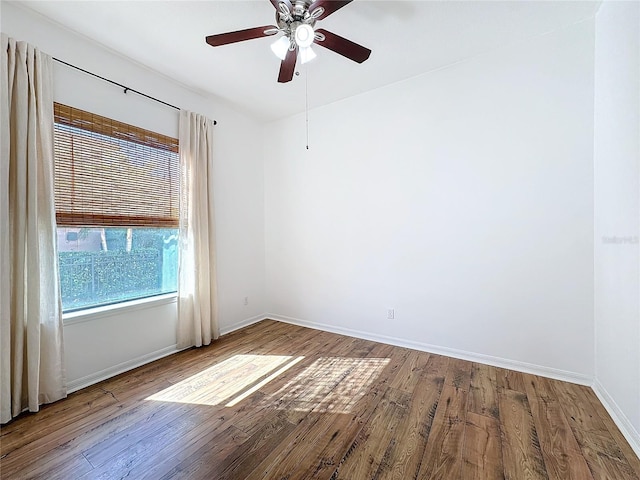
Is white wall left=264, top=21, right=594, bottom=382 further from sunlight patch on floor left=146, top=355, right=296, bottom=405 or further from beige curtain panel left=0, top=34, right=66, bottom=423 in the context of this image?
beige curtain panel left=0, top=34, right=66, bottom=423

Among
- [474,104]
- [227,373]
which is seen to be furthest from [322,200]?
[227,373]

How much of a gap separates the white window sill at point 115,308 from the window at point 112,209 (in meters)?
0.06

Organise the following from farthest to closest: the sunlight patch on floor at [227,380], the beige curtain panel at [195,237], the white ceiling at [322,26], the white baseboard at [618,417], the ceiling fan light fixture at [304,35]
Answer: the beige curtain panel at [195,237] → the sunlight patch on floor at [227,380] → the white ceiling at [322,26] → the ceiling fan light fixture at [304,35] → the white baseboard at [618,417]

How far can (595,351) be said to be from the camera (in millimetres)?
2205

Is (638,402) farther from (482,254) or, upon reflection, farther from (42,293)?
(42,293)

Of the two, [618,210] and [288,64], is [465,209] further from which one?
[288,64]

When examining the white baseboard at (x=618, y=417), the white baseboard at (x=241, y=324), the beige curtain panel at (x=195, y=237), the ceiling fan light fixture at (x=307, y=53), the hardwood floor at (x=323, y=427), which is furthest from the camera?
the white baseboard at (x=241, y=324)

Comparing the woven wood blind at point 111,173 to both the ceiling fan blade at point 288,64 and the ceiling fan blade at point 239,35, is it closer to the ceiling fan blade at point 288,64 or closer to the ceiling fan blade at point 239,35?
the ceiling fan blade at point 239,35

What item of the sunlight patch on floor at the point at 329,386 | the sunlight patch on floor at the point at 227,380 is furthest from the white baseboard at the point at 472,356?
the sunlight patch on floor at the point at 227,380

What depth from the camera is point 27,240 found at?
75.9 inches

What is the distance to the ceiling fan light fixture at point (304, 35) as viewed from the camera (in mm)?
1725

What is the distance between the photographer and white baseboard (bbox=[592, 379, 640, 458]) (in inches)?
63.0

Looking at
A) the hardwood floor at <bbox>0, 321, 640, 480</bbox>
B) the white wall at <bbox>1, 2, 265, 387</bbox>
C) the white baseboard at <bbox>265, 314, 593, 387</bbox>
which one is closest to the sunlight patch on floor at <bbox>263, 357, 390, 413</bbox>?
the hardwood floor at <bbox>0, 321, 640, 480</bbox>

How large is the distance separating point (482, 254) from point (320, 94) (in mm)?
2544
